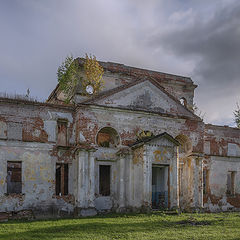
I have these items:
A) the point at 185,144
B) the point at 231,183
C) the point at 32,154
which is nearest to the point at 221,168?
the point at 231,183

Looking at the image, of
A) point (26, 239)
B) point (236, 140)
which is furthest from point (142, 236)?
point (236, 140)

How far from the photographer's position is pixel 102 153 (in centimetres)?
1853

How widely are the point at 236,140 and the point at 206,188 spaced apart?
450 centimetres

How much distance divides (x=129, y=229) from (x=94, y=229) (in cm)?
132

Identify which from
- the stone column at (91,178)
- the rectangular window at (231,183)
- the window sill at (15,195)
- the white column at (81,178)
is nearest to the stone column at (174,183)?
the stone column at (91,178)

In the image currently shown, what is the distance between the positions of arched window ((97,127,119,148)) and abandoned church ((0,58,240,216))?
59 millimetres

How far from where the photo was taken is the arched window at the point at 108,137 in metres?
19.1

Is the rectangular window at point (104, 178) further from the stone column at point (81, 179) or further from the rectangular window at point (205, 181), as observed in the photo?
the rectangular window at point (205, 181)

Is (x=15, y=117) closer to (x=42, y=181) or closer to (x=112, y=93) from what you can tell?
(x=42, y=181)

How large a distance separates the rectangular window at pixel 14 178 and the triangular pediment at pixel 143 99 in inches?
211

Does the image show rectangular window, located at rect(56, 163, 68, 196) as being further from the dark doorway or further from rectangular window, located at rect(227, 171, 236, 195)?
rectangular window, located at rect(227, 171, 236, 195)

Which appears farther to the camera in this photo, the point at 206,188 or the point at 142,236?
the point at 206,188

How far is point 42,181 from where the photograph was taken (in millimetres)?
17312

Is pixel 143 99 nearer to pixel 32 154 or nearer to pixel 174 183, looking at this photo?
pixel 174 183
